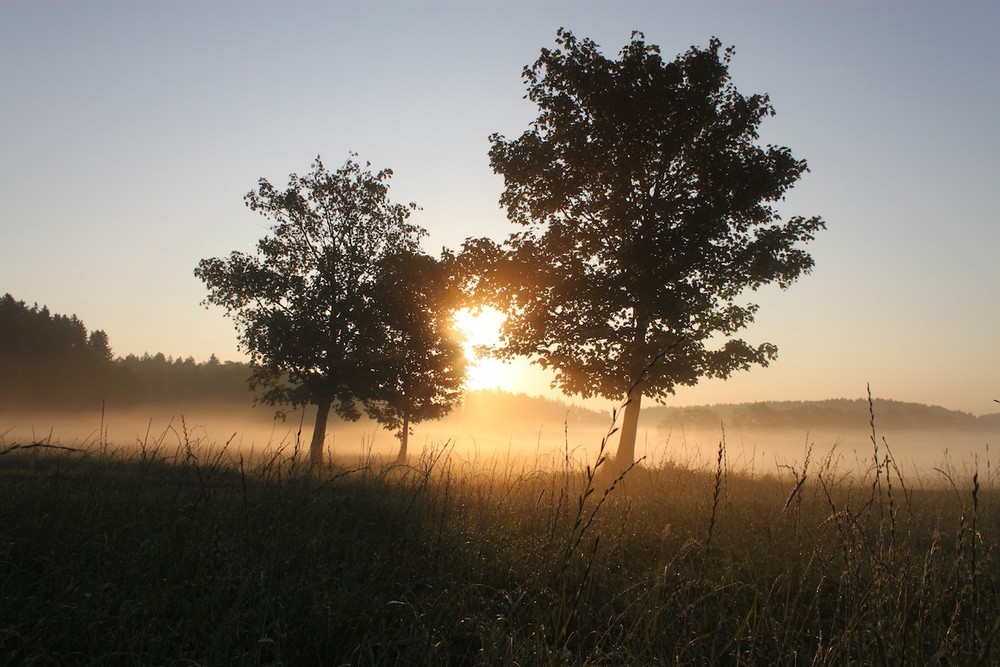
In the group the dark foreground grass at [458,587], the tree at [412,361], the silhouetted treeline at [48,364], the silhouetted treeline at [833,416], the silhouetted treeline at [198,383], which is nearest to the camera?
the dark foreground grass at [458,587]

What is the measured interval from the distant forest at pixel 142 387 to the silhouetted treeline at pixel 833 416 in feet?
0.65

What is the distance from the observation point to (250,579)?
9.73 feet

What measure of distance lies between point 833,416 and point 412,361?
10731 cm

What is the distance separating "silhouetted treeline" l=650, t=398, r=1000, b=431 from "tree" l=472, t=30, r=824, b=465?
8564 centimetres

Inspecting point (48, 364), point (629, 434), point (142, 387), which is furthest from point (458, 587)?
point (142, 387)

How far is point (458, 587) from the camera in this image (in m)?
3.53

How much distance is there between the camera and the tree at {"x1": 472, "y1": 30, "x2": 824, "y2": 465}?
12.6 meters

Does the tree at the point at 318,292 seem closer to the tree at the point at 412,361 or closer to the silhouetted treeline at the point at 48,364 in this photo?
the tree at the point at 412,361

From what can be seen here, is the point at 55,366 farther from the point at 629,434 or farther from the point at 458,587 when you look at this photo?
the point at 458,587

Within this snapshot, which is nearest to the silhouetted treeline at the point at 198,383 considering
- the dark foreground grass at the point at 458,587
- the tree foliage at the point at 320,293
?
the tree foliage at the point at 320,293

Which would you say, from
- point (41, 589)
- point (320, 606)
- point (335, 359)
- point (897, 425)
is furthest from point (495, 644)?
point (897, 425)

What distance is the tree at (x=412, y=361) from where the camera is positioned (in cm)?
1919

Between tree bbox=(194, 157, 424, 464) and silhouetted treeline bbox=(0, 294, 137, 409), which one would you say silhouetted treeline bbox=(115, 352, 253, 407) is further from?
tree bbox=(194, 157, 424, 464)

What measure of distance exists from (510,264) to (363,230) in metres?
9.42
